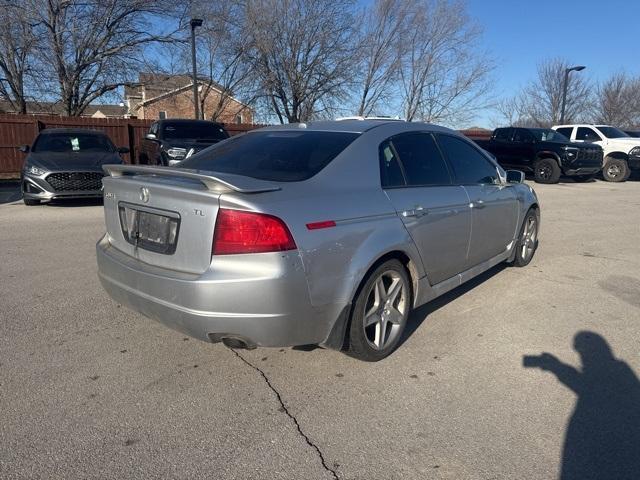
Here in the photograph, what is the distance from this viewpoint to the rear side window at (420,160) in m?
3.73

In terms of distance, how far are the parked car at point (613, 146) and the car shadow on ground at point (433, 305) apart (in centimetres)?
1606

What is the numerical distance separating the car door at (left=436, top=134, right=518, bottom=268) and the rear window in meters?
1.25

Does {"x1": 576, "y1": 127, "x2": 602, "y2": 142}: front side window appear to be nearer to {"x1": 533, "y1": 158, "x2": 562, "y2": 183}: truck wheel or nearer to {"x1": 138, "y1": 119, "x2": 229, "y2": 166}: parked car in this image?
{"x1": 533, "y1": 158, "x2": 562, "y2": 183}: truck wheel

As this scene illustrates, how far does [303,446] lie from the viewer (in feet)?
8.20

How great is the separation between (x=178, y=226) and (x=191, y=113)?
1525 inches

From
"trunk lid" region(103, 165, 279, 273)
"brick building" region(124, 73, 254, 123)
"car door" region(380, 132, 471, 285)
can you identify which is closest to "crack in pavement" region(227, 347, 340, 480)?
"trunk lid" region(103, 165, 279, 273)

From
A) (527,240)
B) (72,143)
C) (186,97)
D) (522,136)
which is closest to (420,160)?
(527,240)

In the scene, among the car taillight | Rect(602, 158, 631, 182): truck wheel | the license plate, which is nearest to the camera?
the car taillight

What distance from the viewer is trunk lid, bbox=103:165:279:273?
272 cm

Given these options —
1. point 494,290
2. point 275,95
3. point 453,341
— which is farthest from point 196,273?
point 275,95

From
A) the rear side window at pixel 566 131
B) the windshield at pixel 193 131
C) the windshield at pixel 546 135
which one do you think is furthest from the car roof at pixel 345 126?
the rear side window at pixel 566 131

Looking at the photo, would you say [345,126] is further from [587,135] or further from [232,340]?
[587,135]

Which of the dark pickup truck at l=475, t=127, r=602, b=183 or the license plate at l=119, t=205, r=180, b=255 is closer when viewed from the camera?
the license plate at l=119, t=205, r=180, b=255

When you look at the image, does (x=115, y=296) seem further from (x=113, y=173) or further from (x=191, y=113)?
(x=191, y=113)
